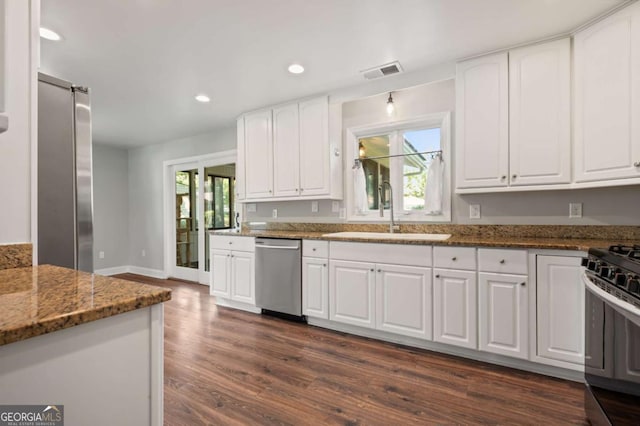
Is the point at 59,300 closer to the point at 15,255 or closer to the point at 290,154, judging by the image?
the point at 15,255

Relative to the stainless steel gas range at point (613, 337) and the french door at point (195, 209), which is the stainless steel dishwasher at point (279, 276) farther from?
the stainless steel gas range at point (613, 337)

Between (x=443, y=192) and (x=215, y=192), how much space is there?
137 inches

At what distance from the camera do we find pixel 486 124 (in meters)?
2.51

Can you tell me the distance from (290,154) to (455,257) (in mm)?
2087

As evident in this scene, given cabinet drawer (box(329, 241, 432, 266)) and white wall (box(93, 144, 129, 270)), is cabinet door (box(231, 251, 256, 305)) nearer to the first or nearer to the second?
cabinet drawer (box(329, 241, 432, 266))

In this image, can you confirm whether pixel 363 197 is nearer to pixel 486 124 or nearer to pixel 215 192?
pixel 486 124

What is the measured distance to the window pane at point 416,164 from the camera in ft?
10.1

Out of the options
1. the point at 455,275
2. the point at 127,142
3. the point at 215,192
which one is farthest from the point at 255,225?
the point at 127,142

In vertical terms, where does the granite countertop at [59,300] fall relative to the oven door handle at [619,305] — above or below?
above

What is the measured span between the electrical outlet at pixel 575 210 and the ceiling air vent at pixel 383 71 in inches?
70.8

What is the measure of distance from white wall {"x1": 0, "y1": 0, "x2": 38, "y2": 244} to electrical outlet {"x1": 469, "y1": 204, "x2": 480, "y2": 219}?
2.97m

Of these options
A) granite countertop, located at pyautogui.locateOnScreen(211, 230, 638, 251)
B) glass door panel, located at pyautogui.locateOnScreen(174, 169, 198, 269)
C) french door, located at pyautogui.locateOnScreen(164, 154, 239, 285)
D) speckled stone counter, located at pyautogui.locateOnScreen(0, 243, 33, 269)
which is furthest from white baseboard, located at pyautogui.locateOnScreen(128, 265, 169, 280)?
speckled stone counter, located at pyautogui.locateOnScreen(0, 243, 33, 269)

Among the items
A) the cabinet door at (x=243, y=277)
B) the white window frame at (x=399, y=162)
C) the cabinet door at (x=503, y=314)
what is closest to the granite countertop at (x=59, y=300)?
the cabinet door at (x=503, y=314)

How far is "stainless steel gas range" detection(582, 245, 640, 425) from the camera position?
1.17 metres
